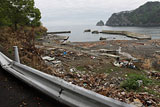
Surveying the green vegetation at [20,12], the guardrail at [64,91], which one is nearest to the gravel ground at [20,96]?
the guardrail at [64,91]

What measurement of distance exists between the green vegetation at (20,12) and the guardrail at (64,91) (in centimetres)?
1460

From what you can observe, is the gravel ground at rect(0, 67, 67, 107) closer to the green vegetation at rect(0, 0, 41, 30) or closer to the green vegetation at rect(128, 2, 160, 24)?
the green vegetation at rect(0, 0, 41, 30)

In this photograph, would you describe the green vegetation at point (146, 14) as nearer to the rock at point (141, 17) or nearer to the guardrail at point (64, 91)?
the rock at point (141, 17)

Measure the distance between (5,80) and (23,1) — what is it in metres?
15.2

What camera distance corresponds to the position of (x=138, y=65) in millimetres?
7141

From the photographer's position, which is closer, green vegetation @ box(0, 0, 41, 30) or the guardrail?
the guardrail

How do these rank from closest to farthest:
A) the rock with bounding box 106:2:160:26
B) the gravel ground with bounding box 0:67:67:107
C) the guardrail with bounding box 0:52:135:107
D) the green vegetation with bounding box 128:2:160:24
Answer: the guardrail with bounding box 0:52:135:107 → the gravel ground with bounding box 0:67:67:107 → the green vegetation with bounding box 128:2:160:24 → the rock with bounding box 106:2:160:26

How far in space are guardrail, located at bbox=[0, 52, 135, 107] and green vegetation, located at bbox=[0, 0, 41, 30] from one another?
14604 mm

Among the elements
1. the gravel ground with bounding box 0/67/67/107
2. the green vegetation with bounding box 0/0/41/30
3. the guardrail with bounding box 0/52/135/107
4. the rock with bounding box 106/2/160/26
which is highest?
the rock with bounding box 106/2/160/26

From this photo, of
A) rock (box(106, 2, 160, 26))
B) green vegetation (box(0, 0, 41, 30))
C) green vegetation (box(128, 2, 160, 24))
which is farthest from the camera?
rock (box(106, 2, 160, 26))

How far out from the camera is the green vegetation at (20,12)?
1484cm

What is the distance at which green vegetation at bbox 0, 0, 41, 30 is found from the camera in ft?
48.7

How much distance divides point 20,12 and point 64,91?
16583 mm

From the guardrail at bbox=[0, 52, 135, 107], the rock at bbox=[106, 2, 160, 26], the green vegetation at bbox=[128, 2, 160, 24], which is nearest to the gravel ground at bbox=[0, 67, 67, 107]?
the guardrail at bbox=[0, 52, 135, 107]
